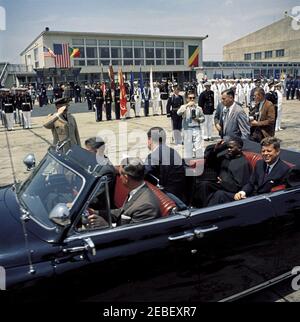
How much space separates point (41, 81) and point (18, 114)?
855 inches

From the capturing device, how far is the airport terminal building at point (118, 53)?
155ft

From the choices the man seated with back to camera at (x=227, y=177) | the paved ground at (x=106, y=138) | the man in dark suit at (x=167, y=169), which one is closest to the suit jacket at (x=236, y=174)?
the man seated with back to camera at (x=227, y=177)

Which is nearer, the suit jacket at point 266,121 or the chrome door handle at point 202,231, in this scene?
the chrome door handle at point 202,231

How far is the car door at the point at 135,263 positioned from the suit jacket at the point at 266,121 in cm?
415

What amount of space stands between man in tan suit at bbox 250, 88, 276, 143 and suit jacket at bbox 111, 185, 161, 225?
406 cm

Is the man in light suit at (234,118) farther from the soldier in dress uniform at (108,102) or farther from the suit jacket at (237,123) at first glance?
the soldier in dress uniform at (108,102)

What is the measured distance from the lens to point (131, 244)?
2.41m

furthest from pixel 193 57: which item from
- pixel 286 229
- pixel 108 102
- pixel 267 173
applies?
pixel 286 229

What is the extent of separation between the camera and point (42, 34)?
46.7 m

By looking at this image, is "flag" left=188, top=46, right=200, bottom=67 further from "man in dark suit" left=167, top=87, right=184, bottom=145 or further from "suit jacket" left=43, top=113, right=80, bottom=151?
"suit jacket" left=43, top=113, right=80, bottom=151

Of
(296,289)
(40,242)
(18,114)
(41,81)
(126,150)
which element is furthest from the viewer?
(41,81)

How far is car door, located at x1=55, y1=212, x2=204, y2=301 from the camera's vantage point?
2.23 meters
